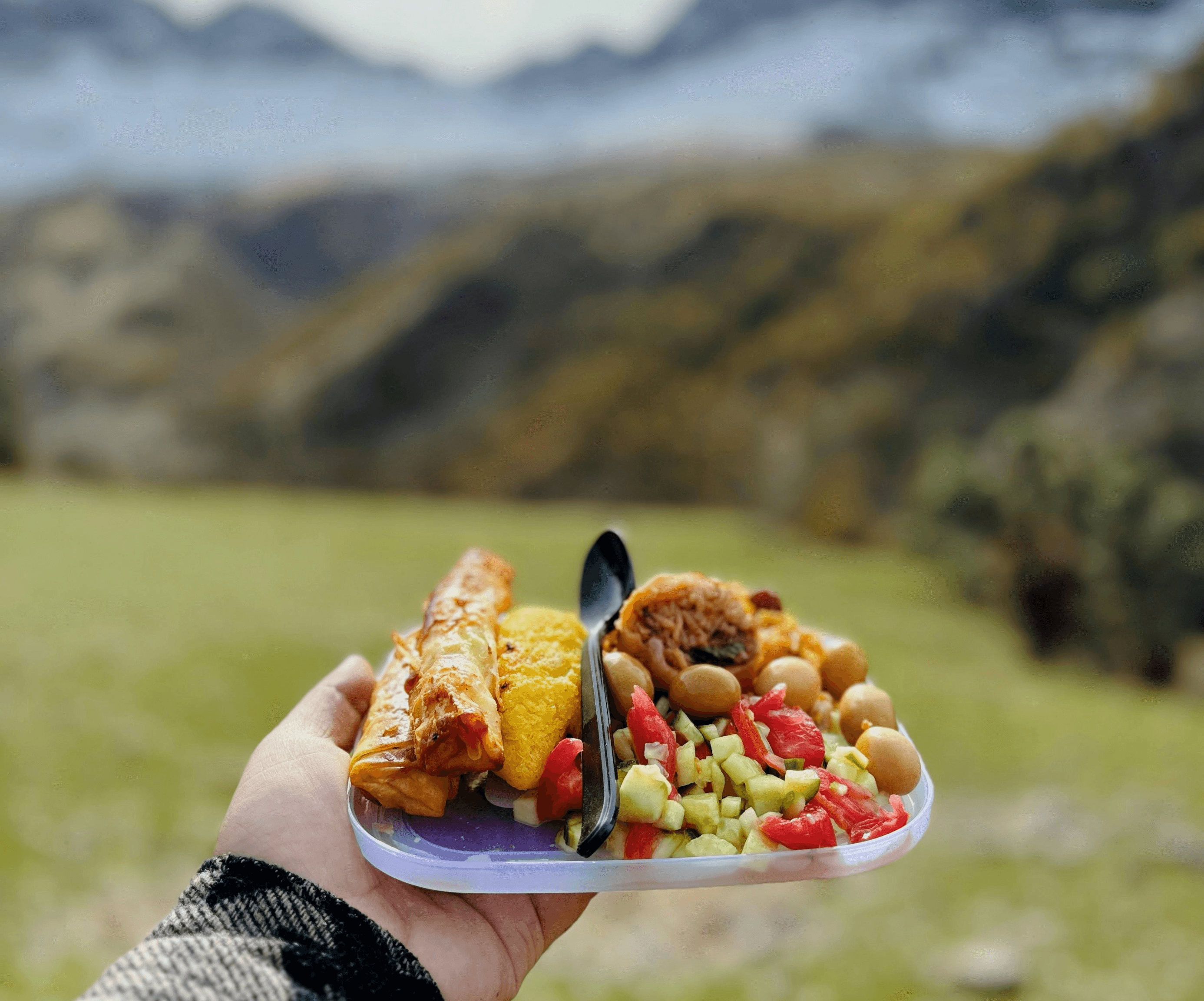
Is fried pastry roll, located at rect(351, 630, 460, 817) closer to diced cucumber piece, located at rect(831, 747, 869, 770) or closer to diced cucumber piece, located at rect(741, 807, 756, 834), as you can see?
diced cucumber piece, located at rect(741, 807, 756, 834)

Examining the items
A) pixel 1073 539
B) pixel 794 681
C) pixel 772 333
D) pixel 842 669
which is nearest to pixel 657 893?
pixel 842 669

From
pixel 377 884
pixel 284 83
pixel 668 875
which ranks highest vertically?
pixel 284 83

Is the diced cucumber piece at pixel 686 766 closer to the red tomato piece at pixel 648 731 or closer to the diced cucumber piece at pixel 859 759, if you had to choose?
the red tomato piece at pixel 648 731

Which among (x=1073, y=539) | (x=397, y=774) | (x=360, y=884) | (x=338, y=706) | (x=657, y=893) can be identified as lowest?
(x=657, y=893)

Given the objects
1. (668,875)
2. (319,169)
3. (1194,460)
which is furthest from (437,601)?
(319,169)

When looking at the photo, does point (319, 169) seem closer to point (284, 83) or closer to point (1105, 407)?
point (284, 83)

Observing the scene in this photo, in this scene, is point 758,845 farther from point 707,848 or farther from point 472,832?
point 472,832

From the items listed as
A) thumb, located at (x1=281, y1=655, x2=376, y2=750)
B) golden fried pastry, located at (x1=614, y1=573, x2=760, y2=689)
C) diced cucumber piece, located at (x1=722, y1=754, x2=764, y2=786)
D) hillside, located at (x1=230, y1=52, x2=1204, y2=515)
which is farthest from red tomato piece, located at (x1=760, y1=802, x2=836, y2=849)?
hillside, located at (x1=230, y1=52, x2=1204, y2=515)
